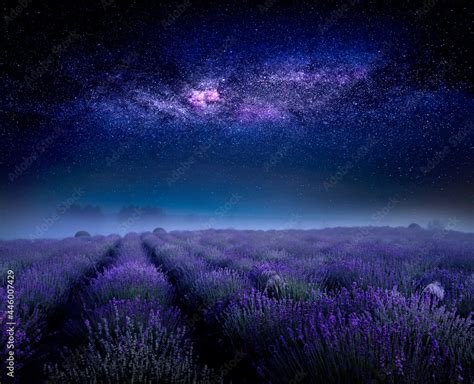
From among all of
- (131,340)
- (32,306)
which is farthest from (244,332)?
(32,306)

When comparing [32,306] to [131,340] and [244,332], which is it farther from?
[244,332]

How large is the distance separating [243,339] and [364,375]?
3.85 feet

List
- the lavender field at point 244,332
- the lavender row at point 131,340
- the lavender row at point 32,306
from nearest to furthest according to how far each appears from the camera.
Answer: the lavender field at point 244,332 < the lavender row at point 131,340 < the lavender row at point 32,306

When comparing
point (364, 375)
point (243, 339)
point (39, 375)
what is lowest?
point (39, 375)

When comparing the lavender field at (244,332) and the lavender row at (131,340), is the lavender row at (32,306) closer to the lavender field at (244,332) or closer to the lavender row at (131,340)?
the lavender field at (244,332)

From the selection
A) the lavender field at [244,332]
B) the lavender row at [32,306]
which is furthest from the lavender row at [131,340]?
the lavender row at [32,306]

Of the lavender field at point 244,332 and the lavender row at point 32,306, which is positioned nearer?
the lavender field at point 244,332

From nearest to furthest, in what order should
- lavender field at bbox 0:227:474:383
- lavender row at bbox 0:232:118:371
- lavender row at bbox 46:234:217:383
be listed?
lavender field at bbox 0:227:474:383
lavender row at bbox 46:234:217:383
lavender row at bbox 0:232:118:371

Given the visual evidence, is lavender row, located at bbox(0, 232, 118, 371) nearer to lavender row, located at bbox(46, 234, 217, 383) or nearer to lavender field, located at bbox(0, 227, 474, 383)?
lavender field, located at bbox(0, 227, 474, 383)

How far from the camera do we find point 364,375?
61.6 inches

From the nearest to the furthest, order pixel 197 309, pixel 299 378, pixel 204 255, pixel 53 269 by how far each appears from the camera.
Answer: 1. pixel 299 378
2. pixel 197 309
3. pixel 53 269
4. pixel 204 255

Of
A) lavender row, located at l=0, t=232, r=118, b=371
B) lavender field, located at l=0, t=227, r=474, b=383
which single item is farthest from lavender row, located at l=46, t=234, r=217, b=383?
lavender row, located at l=0, t=232, r=118, b=371

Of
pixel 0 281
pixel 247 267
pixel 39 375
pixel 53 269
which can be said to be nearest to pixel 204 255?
pixel 247 267

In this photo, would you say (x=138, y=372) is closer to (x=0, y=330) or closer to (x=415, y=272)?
(x=0, y=330)
